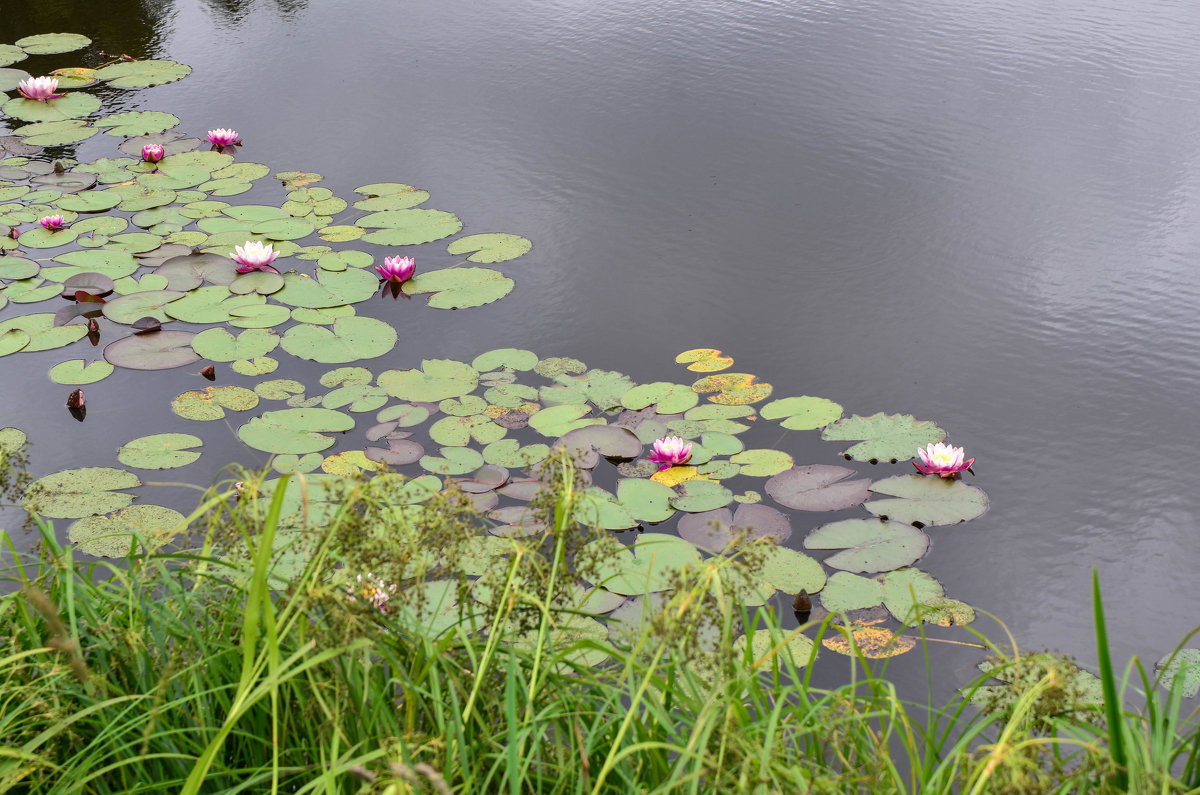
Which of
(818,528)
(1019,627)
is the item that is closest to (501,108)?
(818,528)

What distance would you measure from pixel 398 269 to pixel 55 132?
227 cm

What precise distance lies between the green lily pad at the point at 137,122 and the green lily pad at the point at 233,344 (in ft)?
5.80

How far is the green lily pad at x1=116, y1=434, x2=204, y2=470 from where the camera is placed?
2.50m

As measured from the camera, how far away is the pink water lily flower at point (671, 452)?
2.48 meters

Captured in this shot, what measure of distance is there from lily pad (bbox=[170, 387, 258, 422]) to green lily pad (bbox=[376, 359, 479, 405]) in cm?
38

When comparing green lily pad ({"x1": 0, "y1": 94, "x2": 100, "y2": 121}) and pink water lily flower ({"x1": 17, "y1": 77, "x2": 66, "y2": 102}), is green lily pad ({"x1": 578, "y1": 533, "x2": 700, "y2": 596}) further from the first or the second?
pink water lily flower ({"x1": 17, "y1": 77, "x2": 66, "y2": 102})

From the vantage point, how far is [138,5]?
5469 millimetres

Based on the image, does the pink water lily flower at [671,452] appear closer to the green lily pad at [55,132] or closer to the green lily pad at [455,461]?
the green lily pad at [455,461]

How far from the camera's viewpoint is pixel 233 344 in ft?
9.82

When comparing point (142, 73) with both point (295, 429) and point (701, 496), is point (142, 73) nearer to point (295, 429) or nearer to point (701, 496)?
point (295, 429)

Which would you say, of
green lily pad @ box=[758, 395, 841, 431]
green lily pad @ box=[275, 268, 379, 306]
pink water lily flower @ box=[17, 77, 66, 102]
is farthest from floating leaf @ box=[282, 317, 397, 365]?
pink water lily flower @ box=[17, 77, 66, 102]

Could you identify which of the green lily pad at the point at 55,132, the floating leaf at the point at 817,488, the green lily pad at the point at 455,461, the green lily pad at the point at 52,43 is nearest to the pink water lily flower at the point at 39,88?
the green lily pad at the point at 55,132

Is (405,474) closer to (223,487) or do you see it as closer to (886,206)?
(223,487)

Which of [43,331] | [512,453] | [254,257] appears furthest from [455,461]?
[43,331]
